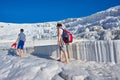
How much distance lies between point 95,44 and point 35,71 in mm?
2809

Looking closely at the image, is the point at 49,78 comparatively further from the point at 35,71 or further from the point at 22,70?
the point at 22,70

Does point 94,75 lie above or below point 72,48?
below

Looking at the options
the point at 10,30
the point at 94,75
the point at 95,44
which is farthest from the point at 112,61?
the point at 10,30

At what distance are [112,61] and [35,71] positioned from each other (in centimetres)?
288

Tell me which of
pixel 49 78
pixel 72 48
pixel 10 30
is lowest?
pixel 49 78

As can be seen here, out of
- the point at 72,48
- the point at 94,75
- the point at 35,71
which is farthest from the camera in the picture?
the point at 72,48

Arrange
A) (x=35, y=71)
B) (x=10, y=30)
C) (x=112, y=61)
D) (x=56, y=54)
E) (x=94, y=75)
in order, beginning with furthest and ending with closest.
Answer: (x=10, y=30) → (x=56, y=54) → (x=112, y=61) → (x=35, y=71) → (x=94, y=75)

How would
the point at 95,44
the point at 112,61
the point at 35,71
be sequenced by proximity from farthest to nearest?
A: the point at 95,44, the point at 112,61, the point at 35,71

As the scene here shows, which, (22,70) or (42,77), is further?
(22,70)

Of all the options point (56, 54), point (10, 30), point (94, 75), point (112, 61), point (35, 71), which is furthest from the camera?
point (10, 30)

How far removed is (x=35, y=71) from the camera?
25.8 ft

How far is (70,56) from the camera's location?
34.5 ft

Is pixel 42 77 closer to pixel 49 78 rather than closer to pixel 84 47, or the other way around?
pixel 49 78

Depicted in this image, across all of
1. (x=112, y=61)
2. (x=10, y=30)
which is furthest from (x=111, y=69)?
(x=10, y=30)
